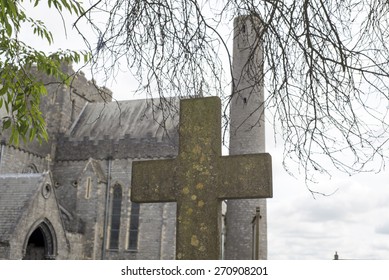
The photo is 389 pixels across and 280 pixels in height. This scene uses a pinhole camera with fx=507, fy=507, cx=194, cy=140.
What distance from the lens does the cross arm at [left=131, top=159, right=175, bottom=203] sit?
3.92m

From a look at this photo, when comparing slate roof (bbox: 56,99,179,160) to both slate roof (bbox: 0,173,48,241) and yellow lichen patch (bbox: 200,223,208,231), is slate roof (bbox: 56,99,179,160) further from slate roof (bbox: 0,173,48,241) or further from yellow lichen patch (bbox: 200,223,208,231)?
yellow lichen patch (bbox: 200,223,208,231)

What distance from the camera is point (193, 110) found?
388 cm

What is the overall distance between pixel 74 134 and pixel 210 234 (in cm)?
2547

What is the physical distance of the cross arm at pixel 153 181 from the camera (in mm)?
3918

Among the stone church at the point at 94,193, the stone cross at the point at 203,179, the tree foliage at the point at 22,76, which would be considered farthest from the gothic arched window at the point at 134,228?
the stone cross at the point at 203,179

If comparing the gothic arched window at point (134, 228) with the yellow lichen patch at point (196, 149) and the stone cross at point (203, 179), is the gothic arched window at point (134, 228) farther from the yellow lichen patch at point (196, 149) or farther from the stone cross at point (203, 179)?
the yellow lichen patch at point (196, 149)

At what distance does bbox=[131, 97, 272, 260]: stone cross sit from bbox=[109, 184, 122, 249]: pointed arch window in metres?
21.6

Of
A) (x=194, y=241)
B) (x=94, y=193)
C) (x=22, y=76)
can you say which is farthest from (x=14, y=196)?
(x=194, y=241)

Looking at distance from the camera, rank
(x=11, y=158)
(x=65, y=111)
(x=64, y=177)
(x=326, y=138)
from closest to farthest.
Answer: (x=326, y=138), (x=11, y=158), (x=64, y=177), (x=65, y=111)

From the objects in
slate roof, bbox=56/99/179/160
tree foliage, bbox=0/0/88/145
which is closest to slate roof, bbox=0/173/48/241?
slate roof, bbox=56/99/179/160

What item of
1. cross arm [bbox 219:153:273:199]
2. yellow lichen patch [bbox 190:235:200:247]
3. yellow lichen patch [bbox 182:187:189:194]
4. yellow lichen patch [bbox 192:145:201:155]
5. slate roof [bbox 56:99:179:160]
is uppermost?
slate roof [bbox 56:99:179:160]

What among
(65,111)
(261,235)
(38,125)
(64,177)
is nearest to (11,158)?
(64,177)

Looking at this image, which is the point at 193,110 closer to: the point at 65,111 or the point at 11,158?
the point at 11,158
